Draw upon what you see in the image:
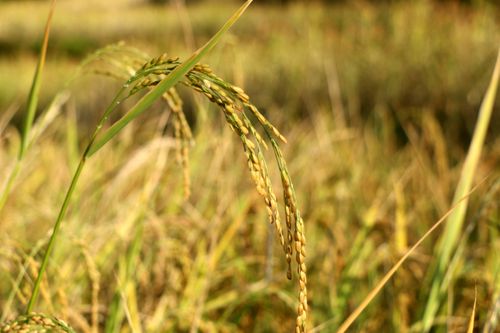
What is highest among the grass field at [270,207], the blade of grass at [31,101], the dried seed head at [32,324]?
the blade of grass at [31,101]

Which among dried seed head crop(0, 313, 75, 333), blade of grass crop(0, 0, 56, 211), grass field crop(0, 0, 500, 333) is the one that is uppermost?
blade of grass crop(0, 0, 56, 211)

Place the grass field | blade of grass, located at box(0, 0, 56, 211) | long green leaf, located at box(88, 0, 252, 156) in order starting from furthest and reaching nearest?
the grass field, blade of grass, located at box(0, 0, 56, 211), long green leaf, located at box(88, 0, 252, 156)

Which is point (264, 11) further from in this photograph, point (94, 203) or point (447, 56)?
point (94, 203)

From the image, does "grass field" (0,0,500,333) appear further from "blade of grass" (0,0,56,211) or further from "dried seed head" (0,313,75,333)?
"dried seed head" (0,313,75,333)

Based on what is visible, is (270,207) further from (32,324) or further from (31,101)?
(31,101)

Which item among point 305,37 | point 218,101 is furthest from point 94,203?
point 305,37

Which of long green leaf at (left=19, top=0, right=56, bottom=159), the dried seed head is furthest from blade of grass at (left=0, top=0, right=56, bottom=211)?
the dried seed head

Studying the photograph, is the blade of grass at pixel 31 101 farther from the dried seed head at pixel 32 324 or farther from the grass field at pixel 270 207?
the dried seed head at pixel 32 324

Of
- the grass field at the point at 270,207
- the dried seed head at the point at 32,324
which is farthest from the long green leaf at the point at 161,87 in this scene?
the dried seed head at the point at 32,324

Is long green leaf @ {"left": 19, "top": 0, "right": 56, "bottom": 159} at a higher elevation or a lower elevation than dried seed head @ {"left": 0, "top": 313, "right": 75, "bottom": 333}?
higher
